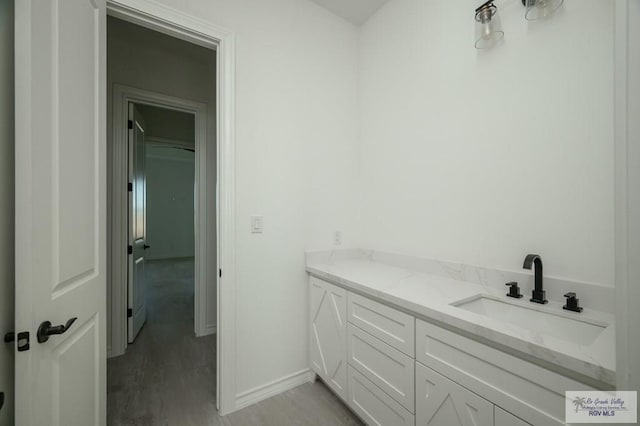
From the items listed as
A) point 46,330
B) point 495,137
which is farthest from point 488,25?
point 46,330

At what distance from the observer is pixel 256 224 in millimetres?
1801

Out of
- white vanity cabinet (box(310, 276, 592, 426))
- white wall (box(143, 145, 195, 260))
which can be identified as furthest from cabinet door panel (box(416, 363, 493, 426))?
white wall (box(143, 145, 195, 260))

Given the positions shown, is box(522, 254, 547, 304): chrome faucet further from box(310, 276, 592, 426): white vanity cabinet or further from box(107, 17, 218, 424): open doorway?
box(107, 17, 218, 424): open doorway

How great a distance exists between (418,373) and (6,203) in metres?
1.70

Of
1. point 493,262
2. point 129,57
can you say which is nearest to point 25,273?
point 493,262

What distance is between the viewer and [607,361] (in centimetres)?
70

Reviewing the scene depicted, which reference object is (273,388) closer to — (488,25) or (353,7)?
(488,25)

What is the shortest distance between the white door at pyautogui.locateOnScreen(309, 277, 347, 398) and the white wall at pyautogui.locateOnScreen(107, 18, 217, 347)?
146 cm

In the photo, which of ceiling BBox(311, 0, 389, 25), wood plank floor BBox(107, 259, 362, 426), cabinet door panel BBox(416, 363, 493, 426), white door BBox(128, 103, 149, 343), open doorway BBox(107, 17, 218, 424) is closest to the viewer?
cabinet door panel BBox(416, 363, 493, 426)

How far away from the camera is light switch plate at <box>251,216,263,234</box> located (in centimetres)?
179

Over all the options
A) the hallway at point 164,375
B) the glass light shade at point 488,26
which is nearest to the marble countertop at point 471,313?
the hallway at point 164,375

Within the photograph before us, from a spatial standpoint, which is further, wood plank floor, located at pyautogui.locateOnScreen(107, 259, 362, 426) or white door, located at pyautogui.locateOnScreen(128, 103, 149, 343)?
white door, located at pyautogui.locateOnScreen(128, 103, 149, 343)

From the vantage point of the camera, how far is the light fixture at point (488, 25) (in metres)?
1.37

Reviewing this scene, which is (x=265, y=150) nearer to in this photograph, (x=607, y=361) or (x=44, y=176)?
(x=44, y=176)
